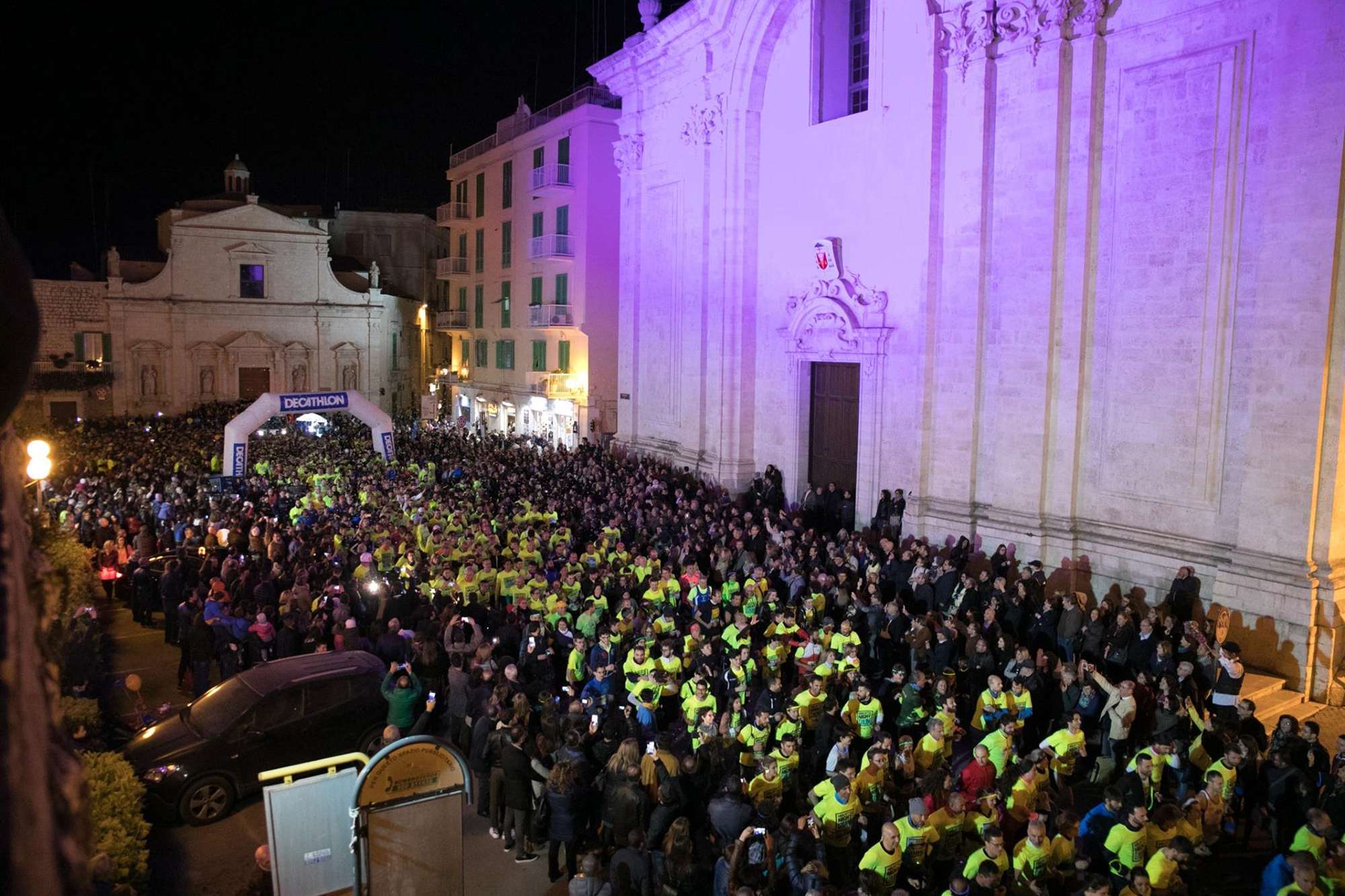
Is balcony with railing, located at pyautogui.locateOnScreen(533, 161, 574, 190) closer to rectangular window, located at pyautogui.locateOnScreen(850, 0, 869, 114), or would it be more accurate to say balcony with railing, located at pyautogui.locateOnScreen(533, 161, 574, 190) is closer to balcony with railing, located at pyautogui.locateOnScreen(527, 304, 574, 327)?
balcony with railing, located at pyautogui.locateOnScreen(527, 304, 574, 327)

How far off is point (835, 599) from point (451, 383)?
1452 inches

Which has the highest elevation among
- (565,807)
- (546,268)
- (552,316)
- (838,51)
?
(838,51)

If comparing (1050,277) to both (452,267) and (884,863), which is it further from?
(452,267)

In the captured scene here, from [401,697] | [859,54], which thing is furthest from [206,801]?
[859,54]

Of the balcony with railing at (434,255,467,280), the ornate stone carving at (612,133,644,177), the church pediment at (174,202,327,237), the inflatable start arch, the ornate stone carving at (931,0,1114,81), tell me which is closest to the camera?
the ornate stone carving at (931,0,1114,81)

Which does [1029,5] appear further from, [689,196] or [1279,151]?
[689,196]

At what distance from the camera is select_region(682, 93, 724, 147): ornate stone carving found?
25.1 meters

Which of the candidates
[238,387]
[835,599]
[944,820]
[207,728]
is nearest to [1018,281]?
[835,599]

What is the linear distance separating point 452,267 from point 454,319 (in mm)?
2489

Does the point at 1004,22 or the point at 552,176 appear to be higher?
the point at 552,176

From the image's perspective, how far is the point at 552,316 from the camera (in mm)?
36500

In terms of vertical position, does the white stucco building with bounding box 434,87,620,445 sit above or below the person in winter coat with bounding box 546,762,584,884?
above

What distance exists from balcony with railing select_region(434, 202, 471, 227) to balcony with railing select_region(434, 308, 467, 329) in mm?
4110

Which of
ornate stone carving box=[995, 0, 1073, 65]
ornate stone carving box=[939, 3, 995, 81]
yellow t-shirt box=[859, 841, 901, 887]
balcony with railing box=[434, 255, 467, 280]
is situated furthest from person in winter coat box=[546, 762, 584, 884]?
balcony with railing box=[434, 255, 467, 280]
